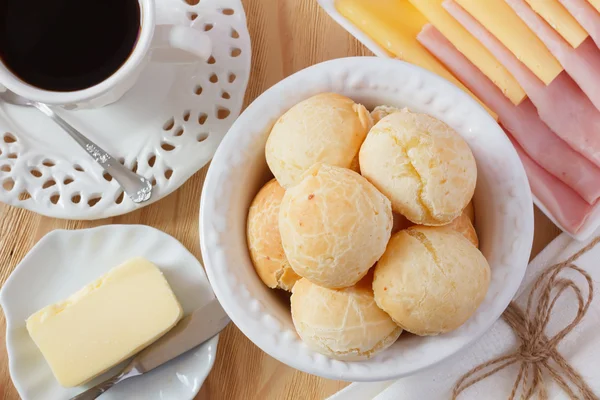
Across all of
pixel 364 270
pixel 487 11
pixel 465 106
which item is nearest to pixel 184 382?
pixel 364 270

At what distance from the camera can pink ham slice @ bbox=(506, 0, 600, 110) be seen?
0.85 metres

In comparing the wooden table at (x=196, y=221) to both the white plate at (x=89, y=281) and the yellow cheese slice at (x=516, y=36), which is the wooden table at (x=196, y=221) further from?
the yellow cheese slice at (x=516, y=36)

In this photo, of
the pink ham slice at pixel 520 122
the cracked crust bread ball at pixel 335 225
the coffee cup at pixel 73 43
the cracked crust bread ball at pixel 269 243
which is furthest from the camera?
the pink ham slice at pixel 520 122

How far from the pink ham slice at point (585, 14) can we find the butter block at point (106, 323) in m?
0.69

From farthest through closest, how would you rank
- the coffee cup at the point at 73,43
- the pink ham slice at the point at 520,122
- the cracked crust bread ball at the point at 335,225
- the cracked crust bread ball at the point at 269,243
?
the pink ham slice at the point at 520,122, the coffee cup at the point at 73,43, the cracked crust bread ball at the point at 269,243, the cracked crust bread ball at the point at 335,225

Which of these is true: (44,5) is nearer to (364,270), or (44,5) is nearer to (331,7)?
(331,7)

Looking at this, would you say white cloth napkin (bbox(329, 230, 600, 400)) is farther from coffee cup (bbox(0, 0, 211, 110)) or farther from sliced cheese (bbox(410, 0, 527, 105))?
coffee cup (bbox(0, 0, 211, 110))

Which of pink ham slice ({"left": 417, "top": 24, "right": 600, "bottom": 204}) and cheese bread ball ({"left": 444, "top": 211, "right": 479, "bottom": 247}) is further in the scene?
pink ham slice ({"left": 417, "top": 24, "right": 600, "bottom": 204})

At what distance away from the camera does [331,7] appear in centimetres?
91

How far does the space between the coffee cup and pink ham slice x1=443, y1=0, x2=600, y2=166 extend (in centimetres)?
40

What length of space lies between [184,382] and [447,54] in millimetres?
641

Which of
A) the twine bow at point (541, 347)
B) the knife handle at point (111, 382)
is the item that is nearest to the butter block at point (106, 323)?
the knife handle at point (111, 382)

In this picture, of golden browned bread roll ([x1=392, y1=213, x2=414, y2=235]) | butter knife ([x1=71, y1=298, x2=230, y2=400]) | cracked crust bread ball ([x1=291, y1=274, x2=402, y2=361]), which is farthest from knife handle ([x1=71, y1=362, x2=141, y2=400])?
golden browned bread roll ([x1=392, y1=213, x2=414, y2=235])

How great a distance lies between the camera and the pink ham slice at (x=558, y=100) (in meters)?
0.88
